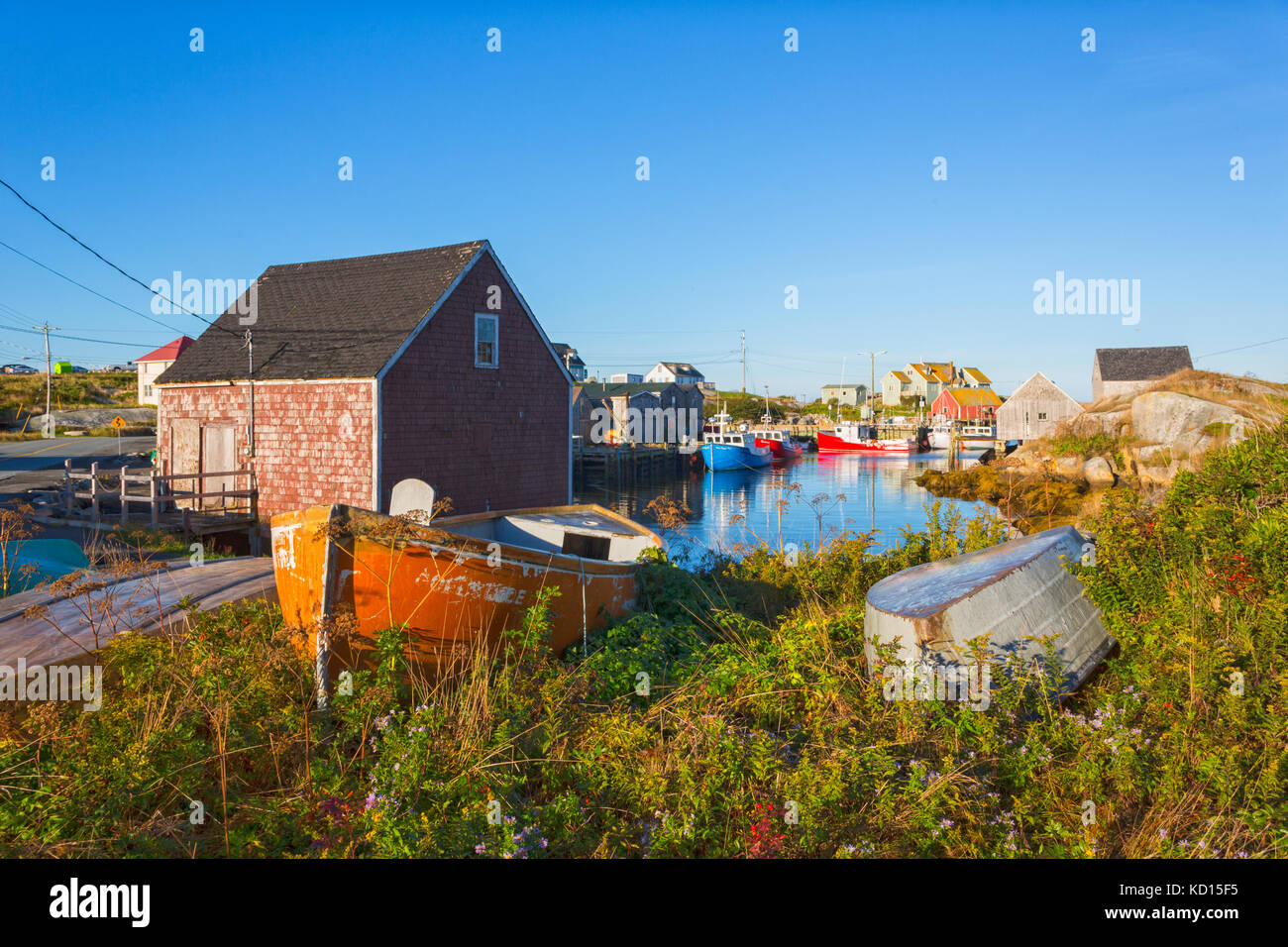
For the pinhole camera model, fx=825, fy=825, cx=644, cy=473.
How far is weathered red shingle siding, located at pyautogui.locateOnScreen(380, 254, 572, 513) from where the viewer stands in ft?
60.5

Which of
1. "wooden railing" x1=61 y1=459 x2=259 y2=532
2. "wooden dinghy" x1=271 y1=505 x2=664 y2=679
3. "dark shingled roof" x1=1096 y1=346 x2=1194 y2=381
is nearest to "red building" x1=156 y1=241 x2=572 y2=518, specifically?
"wooden railing" x1=61 y1=459 x2=259 y2=532

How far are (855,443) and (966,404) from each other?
100 ft

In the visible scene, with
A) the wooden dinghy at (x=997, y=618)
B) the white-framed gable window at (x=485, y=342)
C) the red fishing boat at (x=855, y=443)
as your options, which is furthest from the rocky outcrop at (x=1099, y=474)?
the red fishing boat at (x=855, y=443)

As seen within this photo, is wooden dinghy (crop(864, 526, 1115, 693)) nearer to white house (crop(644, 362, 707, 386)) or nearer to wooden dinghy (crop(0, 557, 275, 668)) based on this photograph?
wooden dinghy (crop(0, 557, 275, 668))

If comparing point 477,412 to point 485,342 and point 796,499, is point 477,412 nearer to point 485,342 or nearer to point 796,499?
point 485,342

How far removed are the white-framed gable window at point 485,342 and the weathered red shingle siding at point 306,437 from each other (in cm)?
327

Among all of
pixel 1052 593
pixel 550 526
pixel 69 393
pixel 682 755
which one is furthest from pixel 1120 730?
pixel 69 393

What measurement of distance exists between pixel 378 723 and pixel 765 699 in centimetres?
275

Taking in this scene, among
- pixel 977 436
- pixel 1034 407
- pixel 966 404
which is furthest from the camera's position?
pixel 966 404

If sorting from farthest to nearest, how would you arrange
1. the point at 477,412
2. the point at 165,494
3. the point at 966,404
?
the point at 966,404 → the point at 477,412 → the point at 165,494

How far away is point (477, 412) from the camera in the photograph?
20.2 meters

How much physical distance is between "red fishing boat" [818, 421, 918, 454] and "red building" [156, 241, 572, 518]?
63612mm

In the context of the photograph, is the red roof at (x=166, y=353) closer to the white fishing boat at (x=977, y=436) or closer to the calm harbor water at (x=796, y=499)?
the calm harbor water at (x=796, y=499)

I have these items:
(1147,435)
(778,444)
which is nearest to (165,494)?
(1147,435)
